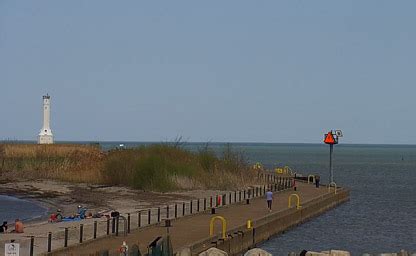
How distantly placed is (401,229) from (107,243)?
67.8ft

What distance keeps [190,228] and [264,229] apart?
4.17m

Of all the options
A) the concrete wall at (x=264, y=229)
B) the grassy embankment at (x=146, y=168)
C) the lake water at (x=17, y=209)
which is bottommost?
the lake water at (x=17, y=209)

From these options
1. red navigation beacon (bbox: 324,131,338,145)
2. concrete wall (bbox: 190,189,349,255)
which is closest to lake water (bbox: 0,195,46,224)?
concrete wall (bbox: 190,189,349,255)

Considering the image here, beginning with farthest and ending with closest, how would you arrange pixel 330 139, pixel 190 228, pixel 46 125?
pixel 46 125 → pixel 330 139 → pixel 190 228

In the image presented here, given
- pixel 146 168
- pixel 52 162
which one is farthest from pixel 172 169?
pixel 52 162

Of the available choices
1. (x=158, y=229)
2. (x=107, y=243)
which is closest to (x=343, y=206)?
(x=158, y=229)

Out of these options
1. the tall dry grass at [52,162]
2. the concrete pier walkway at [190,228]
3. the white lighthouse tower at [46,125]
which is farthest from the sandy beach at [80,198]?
the white lighthouse tower at [46,125]

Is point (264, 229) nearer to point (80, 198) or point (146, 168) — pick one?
point (80, 198)

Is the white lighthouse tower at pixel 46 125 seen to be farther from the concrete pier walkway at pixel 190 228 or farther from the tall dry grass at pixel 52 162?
the concrete pier walkway at pixel 190 228

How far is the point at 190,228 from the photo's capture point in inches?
1195

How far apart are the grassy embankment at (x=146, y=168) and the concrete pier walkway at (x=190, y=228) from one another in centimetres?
774

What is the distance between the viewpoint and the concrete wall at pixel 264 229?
85.5 ft

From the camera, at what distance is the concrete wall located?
26.1m

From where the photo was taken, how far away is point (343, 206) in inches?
2248
